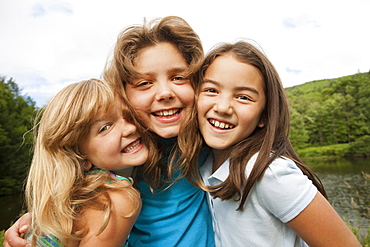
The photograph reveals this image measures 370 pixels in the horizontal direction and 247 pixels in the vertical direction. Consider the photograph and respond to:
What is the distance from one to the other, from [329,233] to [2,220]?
68.2ft

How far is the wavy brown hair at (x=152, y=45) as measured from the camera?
2.17 metres

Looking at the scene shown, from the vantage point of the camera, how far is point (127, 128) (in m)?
2.02

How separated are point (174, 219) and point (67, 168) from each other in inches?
33.7

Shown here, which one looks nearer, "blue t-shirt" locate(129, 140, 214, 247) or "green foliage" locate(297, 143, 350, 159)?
"blue t-shirt" locate(129, 140, 214, 247)

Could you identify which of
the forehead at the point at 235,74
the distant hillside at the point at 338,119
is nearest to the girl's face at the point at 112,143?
the forehead at the point at 235,74

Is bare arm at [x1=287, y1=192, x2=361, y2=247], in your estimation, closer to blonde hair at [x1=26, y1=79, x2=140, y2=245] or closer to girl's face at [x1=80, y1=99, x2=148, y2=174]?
blonde hair at [x1=26, y1=79, x2=140, y2=245]

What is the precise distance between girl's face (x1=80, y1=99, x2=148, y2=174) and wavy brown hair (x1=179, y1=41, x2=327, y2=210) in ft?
1.32

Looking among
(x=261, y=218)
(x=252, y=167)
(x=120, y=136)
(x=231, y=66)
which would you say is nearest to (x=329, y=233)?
(x=261, y=218)

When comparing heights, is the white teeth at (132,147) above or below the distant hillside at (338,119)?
above

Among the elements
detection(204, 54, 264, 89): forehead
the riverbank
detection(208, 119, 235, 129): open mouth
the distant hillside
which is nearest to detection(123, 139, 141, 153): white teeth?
detection(208, 119, 235, 129): open mouth

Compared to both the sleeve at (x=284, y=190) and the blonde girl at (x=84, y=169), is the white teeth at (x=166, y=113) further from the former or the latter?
the sleeve at (x=284, y=190)

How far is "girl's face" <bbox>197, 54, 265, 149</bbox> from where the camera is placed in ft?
6.37

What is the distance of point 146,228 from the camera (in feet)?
6.86

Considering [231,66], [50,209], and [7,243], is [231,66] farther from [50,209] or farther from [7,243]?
[7,243]
